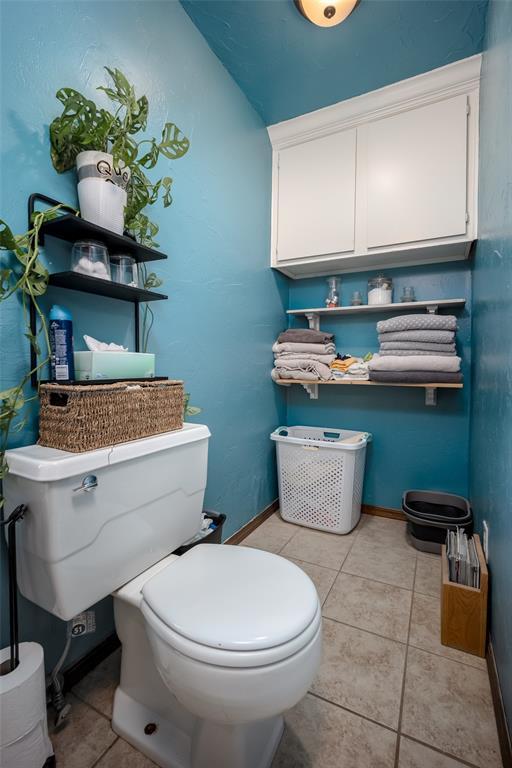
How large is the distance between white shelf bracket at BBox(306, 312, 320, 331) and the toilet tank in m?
1.54

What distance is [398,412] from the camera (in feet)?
6.88

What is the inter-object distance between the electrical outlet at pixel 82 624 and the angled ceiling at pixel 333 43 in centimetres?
222

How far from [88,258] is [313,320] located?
1.60 metres

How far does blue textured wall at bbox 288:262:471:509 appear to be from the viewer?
194cm

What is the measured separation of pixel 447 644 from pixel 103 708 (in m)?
1.13

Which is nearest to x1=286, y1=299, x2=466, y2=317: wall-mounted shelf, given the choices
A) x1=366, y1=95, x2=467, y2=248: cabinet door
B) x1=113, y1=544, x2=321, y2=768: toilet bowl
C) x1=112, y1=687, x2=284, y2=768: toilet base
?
x1=366, y1=95, x2=467, y2=248: cabinet door

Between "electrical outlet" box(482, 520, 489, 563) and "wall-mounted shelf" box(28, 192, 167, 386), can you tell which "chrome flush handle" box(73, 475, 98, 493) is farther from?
"electrical outlet" box(482, 520, 489, 563)

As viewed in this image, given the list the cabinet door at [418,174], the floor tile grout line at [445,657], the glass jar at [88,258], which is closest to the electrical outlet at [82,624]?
the glass jar at [88,258]

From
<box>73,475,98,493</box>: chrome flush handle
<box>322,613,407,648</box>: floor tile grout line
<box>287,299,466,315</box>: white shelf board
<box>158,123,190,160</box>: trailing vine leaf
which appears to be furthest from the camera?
<box>287,299,466,315</box>: white shelf board

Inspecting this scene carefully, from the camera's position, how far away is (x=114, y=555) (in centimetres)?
83

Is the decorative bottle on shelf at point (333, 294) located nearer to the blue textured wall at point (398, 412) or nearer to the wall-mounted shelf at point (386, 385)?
the blue textured wall at point (398, 412)

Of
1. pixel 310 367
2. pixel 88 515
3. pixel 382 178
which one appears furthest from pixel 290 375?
pixel 88 515

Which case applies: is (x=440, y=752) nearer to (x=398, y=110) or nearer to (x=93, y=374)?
(x=93, y=374)

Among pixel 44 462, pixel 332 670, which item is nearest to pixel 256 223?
pixel 44 462
